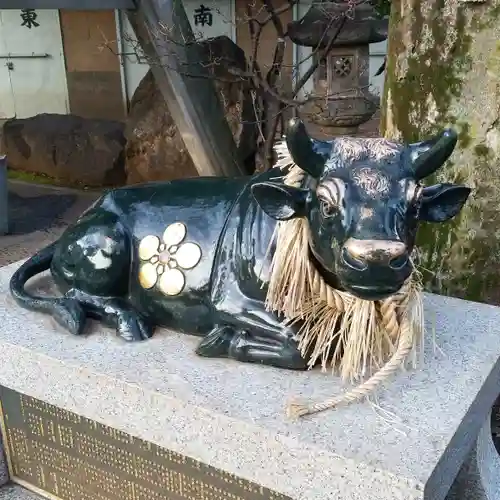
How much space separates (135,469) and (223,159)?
10.9 feet

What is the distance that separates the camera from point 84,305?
2.06m

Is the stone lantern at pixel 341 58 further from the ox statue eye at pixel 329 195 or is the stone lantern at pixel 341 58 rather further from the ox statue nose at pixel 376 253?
the ox statue nose at pixel 376 253

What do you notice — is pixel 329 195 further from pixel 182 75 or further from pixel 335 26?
pixel 335 26

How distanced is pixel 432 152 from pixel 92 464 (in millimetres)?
1357

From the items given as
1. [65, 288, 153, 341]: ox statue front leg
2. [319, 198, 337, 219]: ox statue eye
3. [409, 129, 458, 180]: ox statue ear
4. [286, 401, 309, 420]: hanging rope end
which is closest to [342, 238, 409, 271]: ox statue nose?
[319, 198, 337, 219]: ox statue eye

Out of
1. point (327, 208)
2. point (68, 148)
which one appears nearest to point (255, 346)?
point (327, 208)

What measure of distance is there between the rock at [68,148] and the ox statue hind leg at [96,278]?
16.6ft

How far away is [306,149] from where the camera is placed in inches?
59.6

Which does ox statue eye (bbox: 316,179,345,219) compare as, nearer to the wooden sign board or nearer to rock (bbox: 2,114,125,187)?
the wooden sign board

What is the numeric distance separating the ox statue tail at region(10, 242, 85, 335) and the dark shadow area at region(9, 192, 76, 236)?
363 cm

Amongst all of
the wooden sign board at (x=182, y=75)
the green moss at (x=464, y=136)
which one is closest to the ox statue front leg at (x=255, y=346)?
the green moss at (x=464, y=136)

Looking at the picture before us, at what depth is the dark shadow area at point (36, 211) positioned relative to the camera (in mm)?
5836

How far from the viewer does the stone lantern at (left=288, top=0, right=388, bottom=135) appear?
4668mm

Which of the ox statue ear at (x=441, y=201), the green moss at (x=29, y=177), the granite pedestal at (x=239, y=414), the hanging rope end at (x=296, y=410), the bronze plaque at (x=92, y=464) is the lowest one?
the green moss at (x=29, y=177)
